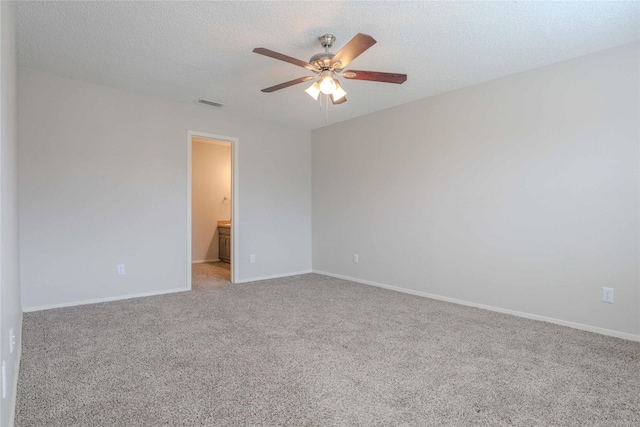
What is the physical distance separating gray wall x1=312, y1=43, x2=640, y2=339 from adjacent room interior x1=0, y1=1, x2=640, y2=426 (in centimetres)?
2

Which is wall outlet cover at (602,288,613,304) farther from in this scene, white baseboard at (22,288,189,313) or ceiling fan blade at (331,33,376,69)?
white baseboard at (22,288,189,313)

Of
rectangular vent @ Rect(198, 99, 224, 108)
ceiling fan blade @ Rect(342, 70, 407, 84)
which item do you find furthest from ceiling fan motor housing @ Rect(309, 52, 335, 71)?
rectangular vent @ Rect(198, 99, 224, 108)

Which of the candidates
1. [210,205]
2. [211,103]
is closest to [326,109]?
[211,103]

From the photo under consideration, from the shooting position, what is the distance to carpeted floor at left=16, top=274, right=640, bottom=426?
1688 mm

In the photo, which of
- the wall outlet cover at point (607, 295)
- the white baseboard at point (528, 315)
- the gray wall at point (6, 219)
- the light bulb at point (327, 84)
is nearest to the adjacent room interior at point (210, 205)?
the white baseboard at point (528, 315)

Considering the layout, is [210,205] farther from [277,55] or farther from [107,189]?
[277,55]

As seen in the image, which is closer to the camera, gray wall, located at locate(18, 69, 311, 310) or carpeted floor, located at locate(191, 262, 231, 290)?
gray wall, located at locate(18, 69, 311, 310)

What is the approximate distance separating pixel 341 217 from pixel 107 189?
2.95 m

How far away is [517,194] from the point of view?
329cm

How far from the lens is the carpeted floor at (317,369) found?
1.69 m

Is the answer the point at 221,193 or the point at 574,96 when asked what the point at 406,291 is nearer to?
the point at 574,96

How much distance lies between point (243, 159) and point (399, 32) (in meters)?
2.88

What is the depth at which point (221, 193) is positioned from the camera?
6973 millimetres

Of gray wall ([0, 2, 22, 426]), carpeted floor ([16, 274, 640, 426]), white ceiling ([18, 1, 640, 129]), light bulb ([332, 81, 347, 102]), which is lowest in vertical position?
carpeted floor ([16, 274, 640, 426])
